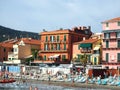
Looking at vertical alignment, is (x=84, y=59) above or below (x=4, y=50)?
below

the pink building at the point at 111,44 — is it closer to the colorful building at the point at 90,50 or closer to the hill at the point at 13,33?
the colorful building at the point at 90,50

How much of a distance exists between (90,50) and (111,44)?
11.2 meters

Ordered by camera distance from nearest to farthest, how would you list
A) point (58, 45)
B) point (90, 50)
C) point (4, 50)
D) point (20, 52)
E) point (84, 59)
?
point (84, 59), point (90, 50), point (58, 45), point (20, 52), point (4, 50)

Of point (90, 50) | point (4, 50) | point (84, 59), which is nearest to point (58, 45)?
point (90, 50)

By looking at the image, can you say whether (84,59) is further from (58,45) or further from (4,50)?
(4,50)

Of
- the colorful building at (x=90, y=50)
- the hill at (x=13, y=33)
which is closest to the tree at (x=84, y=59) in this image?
the colorful building at (x=90, y=50)

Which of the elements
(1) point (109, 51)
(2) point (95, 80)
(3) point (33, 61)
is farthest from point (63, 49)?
(2) point (95, 80)

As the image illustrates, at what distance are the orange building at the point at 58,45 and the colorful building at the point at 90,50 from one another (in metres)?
2.59

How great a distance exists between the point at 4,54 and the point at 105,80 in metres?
53.5

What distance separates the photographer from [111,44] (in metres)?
84.9

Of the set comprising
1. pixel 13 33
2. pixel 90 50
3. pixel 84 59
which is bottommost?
pixel 84 59

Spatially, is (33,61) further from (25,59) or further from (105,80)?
(105,80)

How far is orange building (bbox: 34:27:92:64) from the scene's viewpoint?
4006 inches

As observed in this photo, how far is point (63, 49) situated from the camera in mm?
102312
